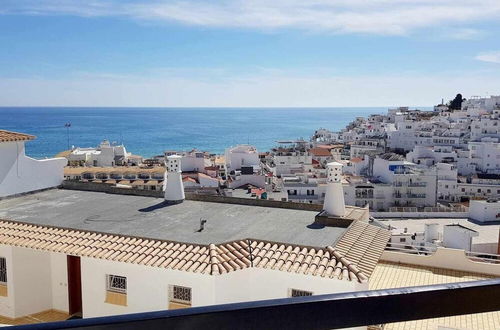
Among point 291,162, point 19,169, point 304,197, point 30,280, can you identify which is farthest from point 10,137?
point 291,162

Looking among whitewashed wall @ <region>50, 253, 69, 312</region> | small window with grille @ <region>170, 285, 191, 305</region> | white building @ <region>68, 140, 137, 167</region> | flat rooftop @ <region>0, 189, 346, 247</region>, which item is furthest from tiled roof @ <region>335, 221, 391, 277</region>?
white building @ <region>68, 140, 137, 167</region>

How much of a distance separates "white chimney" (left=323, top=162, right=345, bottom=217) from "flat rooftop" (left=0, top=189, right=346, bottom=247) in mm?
545

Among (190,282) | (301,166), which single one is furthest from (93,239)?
(301,166)

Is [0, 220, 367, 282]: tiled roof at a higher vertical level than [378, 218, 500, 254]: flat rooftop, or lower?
higher

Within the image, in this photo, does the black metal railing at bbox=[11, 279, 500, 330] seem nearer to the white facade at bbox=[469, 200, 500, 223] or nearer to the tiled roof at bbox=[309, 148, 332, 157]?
the white facade at bbox=[469, 200, 500, 223]

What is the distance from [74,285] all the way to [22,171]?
→ 4.91 metres

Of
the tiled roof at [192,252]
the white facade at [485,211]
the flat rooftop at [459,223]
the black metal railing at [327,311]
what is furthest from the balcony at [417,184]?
the black metal railing at [327,311]

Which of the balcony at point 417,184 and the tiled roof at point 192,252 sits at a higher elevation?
the tiled roof at point 192,252

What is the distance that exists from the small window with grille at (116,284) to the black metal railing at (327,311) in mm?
8952

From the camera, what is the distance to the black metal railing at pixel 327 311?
39.8 inches

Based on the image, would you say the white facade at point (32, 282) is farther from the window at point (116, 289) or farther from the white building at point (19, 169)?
the white building at point (19, 169)

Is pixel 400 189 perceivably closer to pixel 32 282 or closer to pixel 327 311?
pixel 32 282

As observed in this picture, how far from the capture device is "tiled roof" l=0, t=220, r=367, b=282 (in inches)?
325

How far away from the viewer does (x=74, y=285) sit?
10461mm
